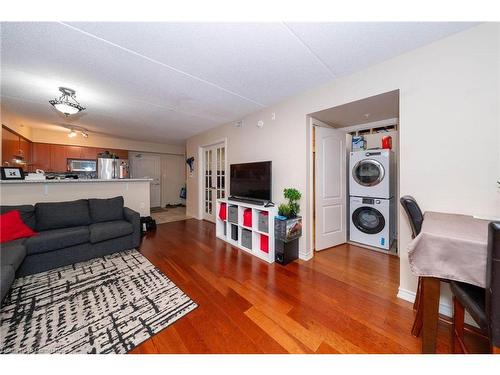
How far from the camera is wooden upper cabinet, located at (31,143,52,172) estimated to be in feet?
14.3

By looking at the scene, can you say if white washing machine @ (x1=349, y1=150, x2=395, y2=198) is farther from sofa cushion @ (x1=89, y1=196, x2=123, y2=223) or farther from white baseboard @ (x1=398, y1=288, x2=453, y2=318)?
sofa cushion @ (x1=89, y1=196, x2=123, y2=223)

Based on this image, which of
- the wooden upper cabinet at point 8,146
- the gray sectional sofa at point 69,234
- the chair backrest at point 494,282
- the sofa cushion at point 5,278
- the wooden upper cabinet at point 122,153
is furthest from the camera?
the wooden upper cabinet at point 122,153

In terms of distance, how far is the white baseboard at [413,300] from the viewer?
152 centimetres

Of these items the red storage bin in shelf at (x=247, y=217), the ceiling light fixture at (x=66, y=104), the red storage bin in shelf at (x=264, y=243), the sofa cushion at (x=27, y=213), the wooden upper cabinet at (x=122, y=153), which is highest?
the ceiling light fixture at (x=66, y=104)

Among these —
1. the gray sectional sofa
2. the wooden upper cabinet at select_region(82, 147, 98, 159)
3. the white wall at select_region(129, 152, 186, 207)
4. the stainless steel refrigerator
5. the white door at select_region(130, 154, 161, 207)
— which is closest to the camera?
the gray sectional sofa

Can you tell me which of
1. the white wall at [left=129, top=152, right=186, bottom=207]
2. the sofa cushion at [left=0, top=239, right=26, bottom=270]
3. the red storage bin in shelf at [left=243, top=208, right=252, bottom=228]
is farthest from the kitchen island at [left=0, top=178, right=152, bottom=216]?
the white wall at [left=129, top=152, right=186, bottom=207]

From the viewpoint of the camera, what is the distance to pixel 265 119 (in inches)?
119

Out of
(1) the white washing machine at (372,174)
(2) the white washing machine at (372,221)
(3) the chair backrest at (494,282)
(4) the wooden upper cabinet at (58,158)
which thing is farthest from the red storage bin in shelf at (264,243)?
(4) the wooden upper cabinet at (58,158)

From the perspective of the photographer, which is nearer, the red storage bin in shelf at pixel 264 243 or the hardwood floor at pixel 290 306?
the hardwood floor at pixel 290 306

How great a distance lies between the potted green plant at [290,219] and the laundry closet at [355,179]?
30cm

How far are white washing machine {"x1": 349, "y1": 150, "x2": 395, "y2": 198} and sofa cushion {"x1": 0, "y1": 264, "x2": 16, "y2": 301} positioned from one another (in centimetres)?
405

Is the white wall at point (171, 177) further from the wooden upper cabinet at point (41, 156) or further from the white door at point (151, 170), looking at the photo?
the wooden upper cabinet at point (41, 156)

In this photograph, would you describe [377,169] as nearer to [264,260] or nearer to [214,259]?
[264,260]
